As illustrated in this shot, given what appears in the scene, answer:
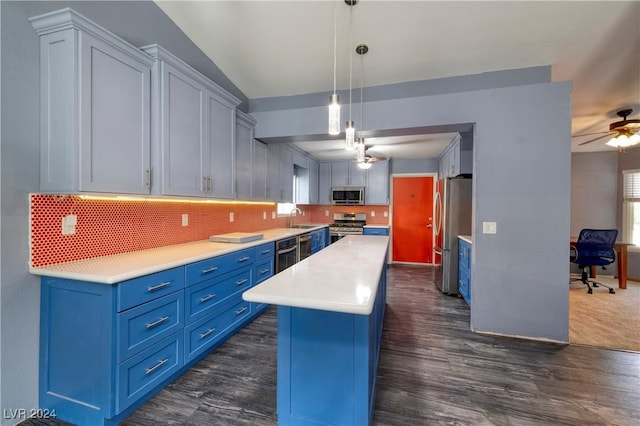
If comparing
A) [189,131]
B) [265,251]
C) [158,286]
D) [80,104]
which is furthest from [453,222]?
[80,104]

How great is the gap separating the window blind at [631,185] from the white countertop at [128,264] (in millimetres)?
7004

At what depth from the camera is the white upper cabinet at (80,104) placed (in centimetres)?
150

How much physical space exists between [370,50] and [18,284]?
309 centimetres

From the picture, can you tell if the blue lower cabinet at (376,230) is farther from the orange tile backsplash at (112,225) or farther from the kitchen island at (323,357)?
the kitchen island at (323,357)

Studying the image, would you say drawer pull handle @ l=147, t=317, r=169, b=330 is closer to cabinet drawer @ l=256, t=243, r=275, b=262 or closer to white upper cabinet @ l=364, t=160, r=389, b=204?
cabinet drawer @ l=256, t=243, r=275, b=262

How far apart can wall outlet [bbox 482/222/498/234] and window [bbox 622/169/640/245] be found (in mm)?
4449

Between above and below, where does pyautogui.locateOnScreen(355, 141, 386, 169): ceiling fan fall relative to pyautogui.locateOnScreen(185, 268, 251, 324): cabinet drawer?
above

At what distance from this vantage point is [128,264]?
1.72 meters

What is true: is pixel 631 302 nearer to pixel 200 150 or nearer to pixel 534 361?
pixel 534 361

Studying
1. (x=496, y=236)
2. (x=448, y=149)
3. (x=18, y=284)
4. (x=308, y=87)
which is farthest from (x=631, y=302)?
(x=18, y=284)

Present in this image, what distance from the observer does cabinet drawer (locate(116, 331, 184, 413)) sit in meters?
1.51

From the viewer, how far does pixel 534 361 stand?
7.18ft

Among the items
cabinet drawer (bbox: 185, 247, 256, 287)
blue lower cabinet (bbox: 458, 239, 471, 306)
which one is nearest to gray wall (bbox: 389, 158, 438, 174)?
blue lower cabinet (bbox: 458, 239, 471, 306)

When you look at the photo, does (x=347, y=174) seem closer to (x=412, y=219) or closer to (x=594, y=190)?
(x=412, y=219)
